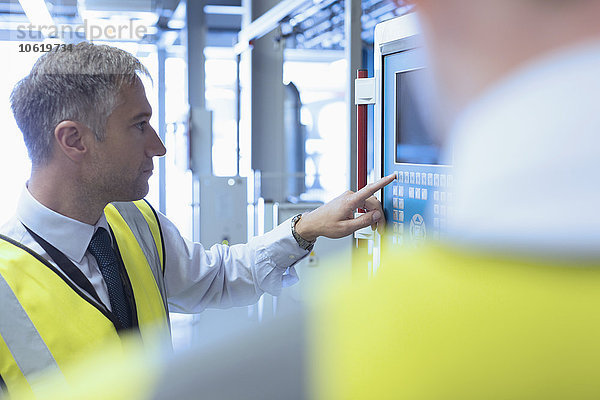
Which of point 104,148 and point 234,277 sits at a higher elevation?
point 104,148

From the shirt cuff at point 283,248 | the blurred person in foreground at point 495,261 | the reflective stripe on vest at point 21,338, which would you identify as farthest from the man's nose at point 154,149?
the blurred person in foreground at point 495,261

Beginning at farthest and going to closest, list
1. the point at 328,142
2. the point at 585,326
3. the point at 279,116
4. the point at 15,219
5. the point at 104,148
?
the point at 328,142, the point at 279,116, the point at 104,148, the point at 15,219, the point at 585,326

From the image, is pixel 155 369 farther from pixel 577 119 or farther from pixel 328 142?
pixel 328 142

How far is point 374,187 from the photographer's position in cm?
119

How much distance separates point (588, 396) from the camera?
0.25m

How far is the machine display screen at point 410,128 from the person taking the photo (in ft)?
3.57

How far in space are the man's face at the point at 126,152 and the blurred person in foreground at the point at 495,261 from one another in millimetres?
1121

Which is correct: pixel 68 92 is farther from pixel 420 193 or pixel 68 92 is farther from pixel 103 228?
pixel 420 193

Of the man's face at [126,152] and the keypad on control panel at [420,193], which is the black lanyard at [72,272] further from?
the keypad on control panel at [420,193]

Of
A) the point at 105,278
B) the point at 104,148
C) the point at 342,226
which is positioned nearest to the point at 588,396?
Result: the point at 342,226

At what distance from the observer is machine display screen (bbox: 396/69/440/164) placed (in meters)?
1.09

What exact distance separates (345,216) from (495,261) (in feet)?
3.36

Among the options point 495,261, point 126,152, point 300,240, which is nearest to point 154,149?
point 126,152

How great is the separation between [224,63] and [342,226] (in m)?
8.55
